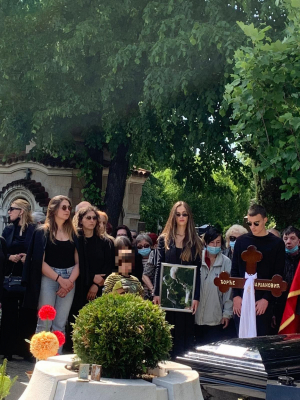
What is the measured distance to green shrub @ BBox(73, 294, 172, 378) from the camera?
174 inches

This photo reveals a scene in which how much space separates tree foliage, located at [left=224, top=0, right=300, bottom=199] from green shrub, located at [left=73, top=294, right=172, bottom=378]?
4.66m

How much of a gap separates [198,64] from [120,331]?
12.3m

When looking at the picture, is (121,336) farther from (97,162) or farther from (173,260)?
(97,162)

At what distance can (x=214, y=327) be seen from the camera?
8898 mm

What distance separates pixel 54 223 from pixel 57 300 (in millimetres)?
903

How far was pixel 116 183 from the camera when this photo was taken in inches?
779

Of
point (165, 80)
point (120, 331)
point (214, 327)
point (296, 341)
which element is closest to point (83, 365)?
point (120, 331)

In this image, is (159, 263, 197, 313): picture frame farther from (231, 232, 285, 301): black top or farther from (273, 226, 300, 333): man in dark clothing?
(273, 226, 300, 333): man in dark clothing

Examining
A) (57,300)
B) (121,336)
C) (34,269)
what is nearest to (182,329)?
(57,300)

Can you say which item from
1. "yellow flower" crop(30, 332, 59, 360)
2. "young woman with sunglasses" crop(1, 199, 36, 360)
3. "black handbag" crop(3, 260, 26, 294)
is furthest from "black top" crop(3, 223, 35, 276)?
"yellow flower" crop(30, 332, 59, 360)

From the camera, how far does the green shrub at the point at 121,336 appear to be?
14.5 feet

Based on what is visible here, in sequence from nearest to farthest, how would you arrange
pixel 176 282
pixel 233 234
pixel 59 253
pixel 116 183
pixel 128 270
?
pixel 128 270, pixel 176 282, pixel 59 253, pixel 233 234, pixel 116 183

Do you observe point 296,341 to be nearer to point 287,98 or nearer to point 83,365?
point 83,365

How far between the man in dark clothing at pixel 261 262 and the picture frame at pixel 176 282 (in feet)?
1.56
